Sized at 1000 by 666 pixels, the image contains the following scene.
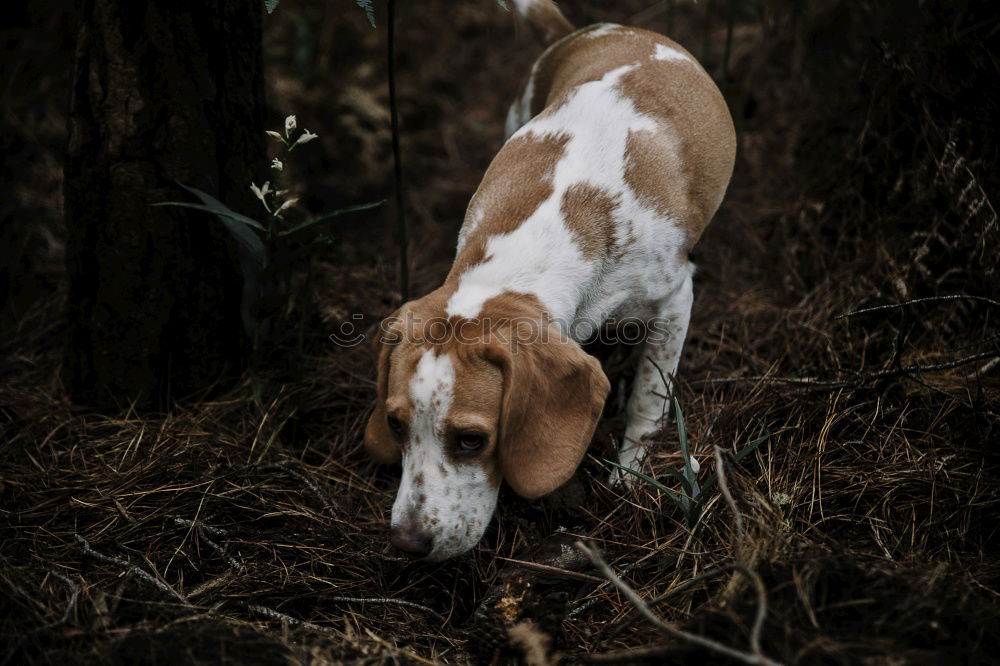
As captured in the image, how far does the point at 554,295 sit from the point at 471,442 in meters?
0.56

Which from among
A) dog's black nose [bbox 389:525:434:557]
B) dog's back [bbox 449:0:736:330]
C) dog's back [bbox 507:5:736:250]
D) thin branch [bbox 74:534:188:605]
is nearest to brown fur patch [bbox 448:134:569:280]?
dog's back [bbox 449:0:736:330]

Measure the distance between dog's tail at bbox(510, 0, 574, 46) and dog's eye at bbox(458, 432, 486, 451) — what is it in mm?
2630

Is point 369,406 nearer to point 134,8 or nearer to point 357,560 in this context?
point 357,560

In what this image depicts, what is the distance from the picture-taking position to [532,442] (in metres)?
2.21

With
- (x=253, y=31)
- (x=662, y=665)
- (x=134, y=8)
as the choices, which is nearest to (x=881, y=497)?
(x=662, y=665)

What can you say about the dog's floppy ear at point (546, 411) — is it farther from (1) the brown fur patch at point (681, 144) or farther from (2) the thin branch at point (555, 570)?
(1) the brown fur patch at point (681, 144)

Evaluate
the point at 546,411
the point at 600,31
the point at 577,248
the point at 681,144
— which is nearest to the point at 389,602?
the point at 546,411

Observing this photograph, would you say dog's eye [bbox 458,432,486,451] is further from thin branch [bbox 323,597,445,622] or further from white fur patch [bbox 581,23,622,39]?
white fur patch [bbox 581,23,622,39]

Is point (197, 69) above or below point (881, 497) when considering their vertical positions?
above

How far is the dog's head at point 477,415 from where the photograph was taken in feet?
7.02

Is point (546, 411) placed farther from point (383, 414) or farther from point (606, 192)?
point (606, 192)

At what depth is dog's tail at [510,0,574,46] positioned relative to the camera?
3.98 metres

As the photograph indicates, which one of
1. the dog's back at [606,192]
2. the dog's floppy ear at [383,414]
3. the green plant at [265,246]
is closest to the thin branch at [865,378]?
the dog's back at [606,192]

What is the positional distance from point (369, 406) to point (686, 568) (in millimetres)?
1445
